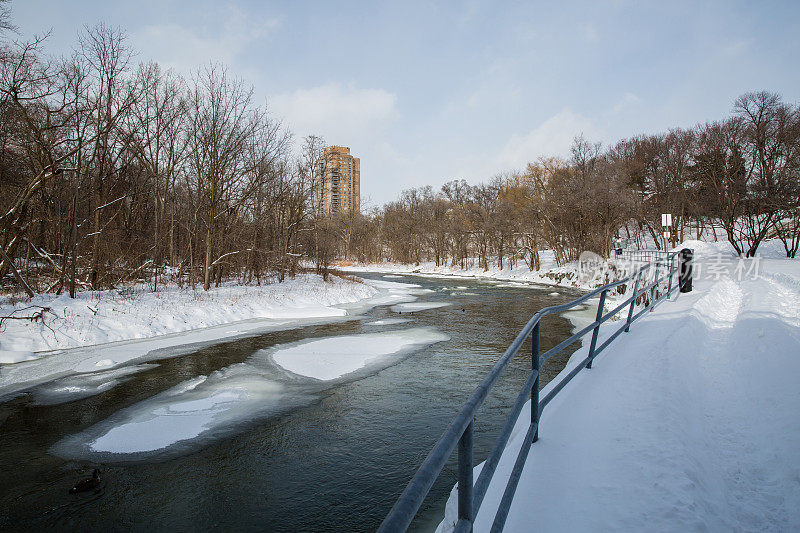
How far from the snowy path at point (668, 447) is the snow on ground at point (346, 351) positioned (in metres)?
5.19

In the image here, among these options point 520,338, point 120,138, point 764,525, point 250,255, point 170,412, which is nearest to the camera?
point 764,525

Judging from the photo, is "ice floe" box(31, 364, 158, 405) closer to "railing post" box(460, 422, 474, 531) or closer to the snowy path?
the snowy path

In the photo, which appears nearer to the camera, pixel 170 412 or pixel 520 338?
pixel 520 338

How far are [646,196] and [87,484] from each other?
55.2 metres

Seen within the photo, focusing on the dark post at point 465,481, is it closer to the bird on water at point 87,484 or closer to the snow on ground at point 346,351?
the bird on water at point 87,484

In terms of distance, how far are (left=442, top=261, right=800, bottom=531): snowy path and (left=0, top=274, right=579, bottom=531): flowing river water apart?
1391 mm

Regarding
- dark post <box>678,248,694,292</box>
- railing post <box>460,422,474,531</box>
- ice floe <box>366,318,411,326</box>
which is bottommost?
ice floe <box>366,318,411,326</box>

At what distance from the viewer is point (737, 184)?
99.0 ft

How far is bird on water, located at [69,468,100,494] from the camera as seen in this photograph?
426 centimetres

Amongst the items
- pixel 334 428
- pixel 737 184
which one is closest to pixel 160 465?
pixel 334 428

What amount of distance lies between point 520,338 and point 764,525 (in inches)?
72.0

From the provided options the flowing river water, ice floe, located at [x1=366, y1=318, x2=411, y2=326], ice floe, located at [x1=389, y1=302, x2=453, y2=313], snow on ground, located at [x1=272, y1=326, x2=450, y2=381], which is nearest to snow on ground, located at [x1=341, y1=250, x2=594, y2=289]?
ice floe, located at [x1=389, y1=302, x2=453, y2=313]

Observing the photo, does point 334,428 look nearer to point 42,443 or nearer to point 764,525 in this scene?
point 42,443

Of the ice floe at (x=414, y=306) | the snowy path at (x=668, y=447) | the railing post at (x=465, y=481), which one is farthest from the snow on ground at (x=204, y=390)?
the ice floe at (x=414, y=306)
